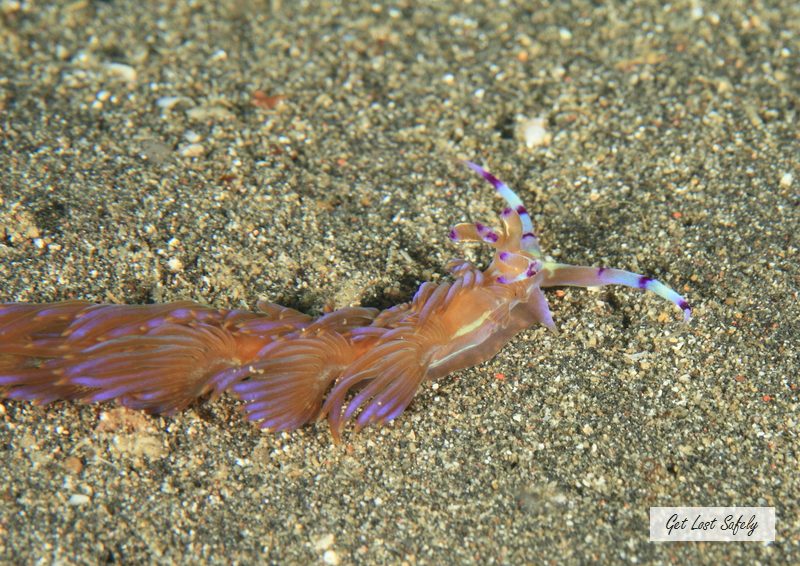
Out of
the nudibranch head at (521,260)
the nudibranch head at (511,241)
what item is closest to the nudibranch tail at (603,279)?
the nudibranch head at (521,260)

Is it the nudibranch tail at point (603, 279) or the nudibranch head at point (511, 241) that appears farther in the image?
the nudibranch head at point (511, 241)

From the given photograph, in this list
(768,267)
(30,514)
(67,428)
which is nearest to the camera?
(30,514)

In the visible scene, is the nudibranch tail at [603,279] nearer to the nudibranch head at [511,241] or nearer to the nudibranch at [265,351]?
the nudibranch at [265,351]

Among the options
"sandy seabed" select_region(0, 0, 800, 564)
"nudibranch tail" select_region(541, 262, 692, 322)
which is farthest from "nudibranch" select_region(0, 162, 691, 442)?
"sandy seabed" select_region(0, 0, 800, 564)

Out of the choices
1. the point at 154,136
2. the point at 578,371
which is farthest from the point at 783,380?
the point at 154,136

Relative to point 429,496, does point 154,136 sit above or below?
above

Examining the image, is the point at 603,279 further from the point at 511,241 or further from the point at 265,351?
the point at 265,351

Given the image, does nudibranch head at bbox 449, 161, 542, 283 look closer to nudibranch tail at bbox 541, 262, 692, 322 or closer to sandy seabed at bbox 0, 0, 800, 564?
nudibranch tail at bbox 541, 262, 692, 322

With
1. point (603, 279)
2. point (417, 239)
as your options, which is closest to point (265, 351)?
point (417, 239)

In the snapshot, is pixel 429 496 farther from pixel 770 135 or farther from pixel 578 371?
pixel 770 135
